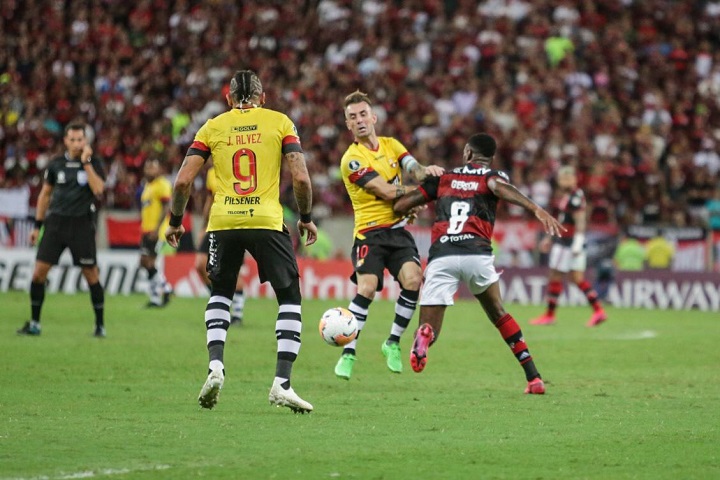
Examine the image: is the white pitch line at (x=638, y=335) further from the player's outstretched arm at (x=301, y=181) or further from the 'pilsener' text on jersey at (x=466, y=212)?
the player's outstretched arm at (x=301, y=181)

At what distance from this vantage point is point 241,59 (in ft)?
110

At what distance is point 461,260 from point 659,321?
11.4 metres

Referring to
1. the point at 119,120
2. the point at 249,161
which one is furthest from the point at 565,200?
the point at 119,120

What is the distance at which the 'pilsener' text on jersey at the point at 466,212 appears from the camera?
444 inches

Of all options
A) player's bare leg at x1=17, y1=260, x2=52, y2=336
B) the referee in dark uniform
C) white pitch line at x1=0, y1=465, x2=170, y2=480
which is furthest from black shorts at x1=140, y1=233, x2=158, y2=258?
white pitch line at x1=0, y1=465, x2=170, y2=480

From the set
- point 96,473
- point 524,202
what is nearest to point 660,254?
point 524,202

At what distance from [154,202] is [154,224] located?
42 centimetres

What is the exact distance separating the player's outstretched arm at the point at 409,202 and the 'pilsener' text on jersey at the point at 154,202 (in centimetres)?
1052

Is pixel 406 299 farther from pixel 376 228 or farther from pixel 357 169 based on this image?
pixel 357 169

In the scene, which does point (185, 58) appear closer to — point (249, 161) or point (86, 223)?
point (86, 223)

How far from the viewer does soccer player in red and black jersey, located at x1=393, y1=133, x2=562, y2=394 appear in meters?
11.2

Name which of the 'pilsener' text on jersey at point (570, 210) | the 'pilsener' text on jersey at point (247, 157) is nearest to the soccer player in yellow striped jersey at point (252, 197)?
the 'pilsener' text on jersey at point (247, 157)

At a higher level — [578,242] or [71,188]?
[71,188]

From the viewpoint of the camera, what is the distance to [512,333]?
11.3 m
